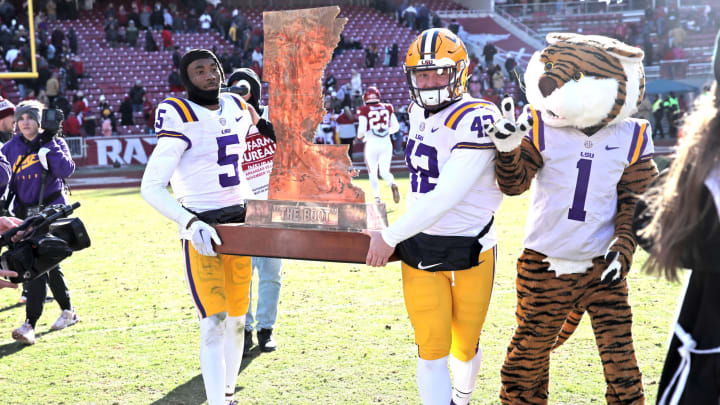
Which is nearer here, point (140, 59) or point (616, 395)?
point (616, 395)

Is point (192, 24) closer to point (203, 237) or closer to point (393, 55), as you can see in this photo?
point (393, 55)

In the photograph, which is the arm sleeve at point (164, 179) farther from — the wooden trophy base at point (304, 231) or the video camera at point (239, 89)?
the video camera at point (239, 89)

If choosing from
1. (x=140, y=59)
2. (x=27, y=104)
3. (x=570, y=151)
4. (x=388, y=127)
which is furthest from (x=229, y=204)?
(x=140, y=59)

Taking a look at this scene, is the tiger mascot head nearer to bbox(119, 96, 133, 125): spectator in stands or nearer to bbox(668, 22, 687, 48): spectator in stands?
bbox(119, 96, 133, 125): spectator in stands

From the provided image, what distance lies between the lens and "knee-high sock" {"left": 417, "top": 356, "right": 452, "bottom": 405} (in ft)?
10.6

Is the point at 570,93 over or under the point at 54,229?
over

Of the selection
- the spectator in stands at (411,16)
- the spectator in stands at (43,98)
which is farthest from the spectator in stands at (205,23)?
the spectator in stands at (411,16)

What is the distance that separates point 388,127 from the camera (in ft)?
35.8

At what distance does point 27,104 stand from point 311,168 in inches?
128

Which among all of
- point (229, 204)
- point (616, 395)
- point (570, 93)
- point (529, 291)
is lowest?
point (616, 395)

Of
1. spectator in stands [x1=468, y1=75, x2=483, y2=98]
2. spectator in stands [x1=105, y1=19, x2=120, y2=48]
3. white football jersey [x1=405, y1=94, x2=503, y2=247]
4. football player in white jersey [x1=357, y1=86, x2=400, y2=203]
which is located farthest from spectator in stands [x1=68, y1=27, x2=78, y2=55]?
white football jersey [x1=405, y1=94, x2=503, y2=247]

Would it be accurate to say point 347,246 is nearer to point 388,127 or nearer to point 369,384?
point 369,384

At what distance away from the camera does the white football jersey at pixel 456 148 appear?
315 centimetres

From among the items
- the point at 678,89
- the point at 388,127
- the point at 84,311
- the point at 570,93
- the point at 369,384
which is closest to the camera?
the point at 570,93
